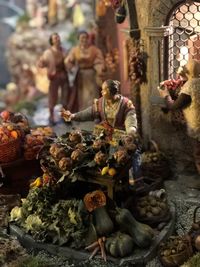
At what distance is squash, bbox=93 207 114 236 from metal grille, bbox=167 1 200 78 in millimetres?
3547

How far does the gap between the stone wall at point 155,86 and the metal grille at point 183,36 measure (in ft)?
0.86

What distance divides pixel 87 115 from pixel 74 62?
3.48m

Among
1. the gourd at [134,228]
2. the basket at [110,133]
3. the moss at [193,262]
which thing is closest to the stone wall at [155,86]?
the basket at [110,133]

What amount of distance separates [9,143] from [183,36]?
3813mm

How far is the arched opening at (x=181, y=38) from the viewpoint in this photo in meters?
10.3

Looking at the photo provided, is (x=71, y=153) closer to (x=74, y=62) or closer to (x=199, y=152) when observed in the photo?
(x=199, y=152)

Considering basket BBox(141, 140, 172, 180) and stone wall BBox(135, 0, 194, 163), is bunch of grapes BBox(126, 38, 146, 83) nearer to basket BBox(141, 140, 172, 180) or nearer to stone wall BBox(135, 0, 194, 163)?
stone wall BBox(135, 0, 194, 163)

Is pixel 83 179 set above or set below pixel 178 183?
above

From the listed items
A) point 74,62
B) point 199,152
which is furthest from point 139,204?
point 74,62

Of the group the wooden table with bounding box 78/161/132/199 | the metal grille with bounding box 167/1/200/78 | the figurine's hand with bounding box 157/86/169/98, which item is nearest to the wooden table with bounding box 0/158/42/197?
the wooden table with bounding box 78/161/132/199

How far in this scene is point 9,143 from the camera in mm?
9227

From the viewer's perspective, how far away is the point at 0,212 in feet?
29.9

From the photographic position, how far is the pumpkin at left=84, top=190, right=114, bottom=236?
26.6ft

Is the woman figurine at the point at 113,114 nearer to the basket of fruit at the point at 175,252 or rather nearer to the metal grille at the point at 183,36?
the basket of fruit at the point at 175,252
